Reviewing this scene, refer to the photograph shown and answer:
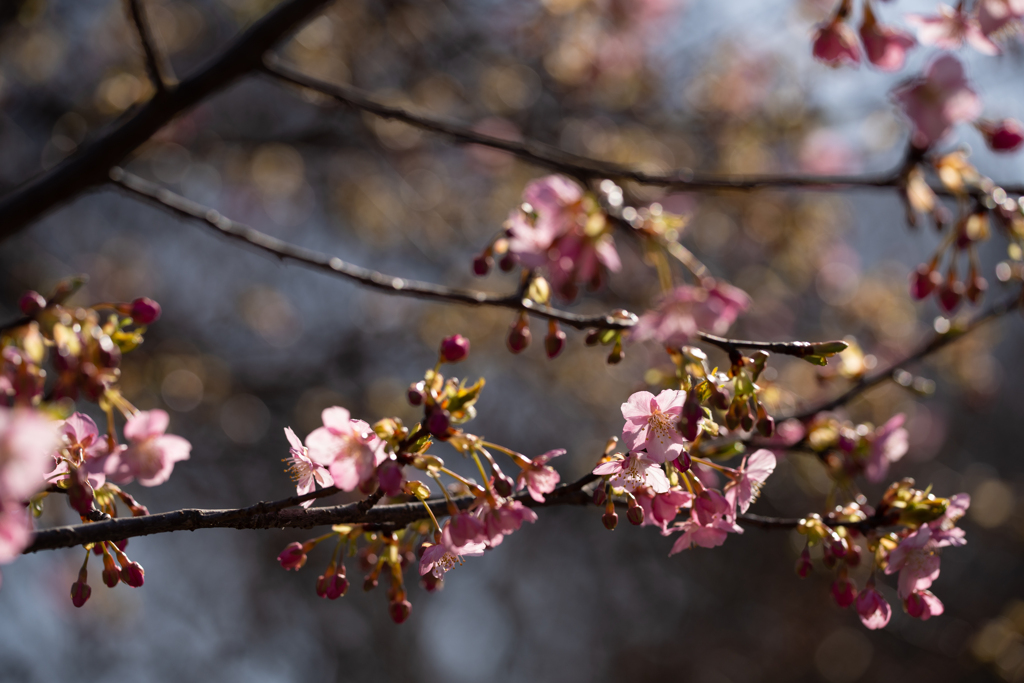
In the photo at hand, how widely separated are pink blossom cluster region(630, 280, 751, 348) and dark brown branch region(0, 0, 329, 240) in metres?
1.13

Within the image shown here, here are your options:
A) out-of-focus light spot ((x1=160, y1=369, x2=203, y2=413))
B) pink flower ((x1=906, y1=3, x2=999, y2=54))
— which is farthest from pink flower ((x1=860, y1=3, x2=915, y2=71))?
out-of-focus light spot ((x1=160, y1=369, x2=203, y2=413))

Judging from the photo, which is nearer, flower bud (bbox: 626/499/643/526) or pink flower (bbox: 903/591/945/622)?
flower bud (bbox: 626/499/643/526)

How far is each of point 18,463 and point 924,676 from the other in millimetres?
6856

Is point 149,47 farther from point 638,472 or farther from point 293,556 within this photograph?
point 638,472

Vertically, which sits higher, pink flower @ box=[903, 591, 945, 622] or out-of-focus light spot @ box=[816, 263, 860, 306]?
pink flower @ box=[903, 591, 945, 622]

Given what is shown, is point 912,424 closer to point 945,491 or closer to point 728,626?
point 945,491

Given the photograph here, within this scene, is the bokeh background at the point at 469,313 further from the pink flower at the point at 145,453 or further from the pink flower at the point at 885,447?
the pink flower at the point at 145,453

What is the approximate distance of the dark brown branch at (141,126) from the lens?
147 cm

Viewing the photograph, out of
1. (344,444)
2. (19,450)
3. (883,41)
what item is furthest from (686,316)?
(883,41)

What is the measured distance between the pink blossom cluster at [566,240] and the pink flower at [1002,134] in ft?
2.82

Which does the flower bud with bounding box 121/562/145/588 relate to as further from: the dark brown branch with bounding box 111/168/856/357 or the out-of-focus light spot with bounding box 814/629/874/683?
the out-of-focus light spot with bounding box 814/629/874/683

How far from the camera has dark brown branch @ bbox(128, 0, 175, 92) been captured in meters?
1.36

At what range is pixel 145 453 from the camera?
3.37ft

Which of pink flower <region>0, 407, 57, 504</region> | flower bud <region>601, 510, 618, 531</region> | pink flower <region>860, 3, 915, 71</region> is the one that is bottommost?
flower bud <region>601, 510, 618, 531</region>
